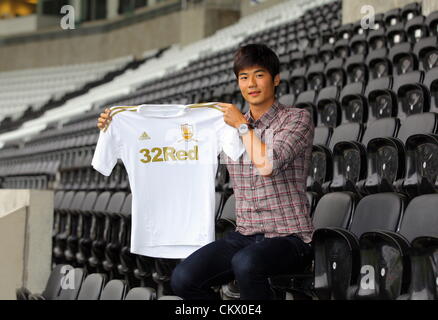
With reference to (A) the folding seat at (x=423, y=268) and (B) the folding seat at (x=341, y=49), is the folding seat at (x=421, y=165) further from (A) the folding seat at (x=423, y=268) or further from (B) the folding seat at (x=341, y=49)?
(B) the folding seat at (x=341, y=49)

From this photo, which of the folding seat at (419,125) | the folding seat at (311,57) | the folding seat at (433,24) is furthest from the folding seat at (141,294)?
the folding seat at (311,57)

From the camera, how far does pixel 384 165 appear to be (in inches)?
128

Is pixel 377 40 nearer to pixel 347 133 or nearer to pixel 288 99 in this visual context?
pixel 288 99

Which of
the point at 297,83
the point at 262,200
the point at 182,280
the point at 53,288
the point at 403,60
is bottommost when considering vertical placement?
the point at 53,288

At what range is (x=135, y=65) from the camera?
15.3 metres

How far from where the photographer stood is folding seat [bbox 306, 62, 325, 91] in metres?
5.54

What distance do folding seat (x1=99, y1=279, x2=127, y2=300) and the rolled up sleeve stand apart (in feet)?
3.35

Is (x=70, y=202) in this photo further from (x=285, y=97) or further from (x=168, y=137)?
(x=168, y=137)

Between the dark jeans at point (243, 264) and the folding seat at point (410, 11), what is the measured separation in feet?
15.7

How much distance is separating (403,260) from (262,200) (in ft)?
1.76

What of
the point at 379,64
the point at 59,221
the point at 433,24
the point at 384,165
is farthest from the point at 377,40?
the point at 59,221

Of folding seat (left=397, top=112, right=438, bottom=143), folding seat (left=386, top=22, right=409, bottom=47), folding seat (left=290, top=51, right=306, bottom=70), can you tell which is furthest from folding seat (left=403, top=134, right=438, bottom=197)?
folding seat (left=290, top=51, right=306, bottom=70)
